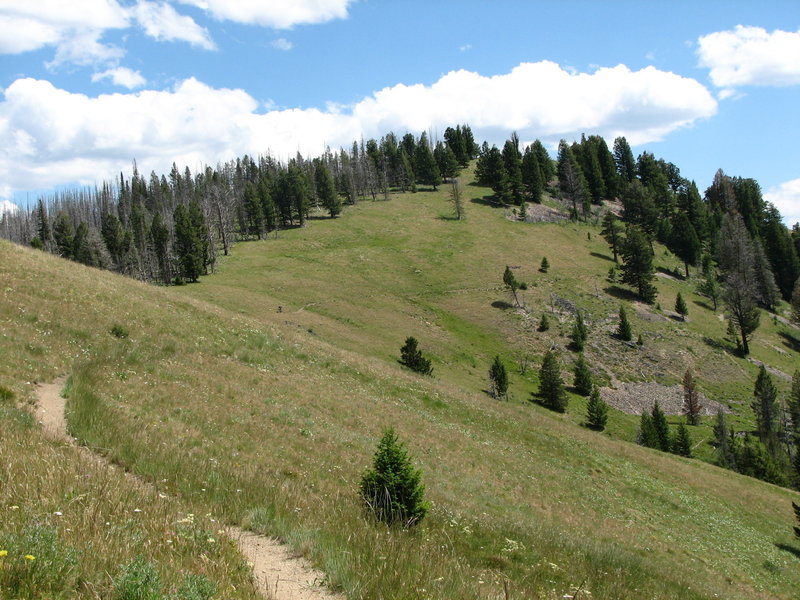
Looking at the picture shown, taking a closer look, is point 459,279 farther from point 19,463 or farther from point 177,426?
point 19,463

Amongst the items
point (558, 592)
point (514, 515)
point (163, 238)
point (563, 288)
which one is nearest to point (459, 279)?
point (563, 288)

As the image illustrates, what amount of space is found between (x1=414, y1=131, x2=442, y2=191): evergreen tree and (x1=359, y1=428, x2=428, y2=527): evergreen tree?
14846 centimetres

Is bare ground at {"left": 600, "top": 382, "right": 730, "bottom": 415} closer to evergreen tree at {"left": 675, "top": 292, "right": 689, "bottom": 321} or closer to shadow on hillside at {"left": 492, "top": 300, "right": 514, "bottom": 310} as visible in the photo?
shadow on hillside at {"left": 492, "top": 300, "right": 514, "bottom": 310}

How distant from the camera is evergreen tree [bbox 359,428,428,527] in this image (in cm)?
980

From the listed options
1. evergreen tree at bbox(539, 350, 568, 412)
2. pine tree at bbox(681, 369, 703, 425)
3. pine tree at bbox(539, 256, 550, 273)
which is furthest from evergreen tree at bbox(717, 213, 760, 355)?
evergreen tree at bbox(539, 350, 568, 412)

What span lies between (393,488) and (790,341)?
114 metres

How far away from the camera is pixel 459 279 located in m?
90.8

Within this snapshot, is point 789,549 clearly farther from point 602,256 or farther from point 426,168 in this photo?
point 426,168

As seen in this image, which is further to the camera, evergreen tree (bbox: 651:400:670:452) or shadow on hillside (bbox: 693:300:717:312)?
shadow on hillside (bbox: 693:300:717:312)

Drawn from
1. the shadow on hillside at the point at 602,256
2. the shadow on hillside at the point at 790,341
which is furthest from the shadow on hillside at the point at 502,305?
the shadow on hillside at the point at 790,341

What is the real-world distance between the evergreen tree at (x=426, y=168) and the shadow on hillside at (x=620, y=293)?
74.1m

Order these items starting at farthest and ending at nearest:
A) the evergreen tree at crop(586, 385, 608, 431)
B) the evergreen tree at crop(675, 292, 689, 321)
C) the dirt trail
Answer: the evergreen tree at crop(675, 292, 689, 321), the evergreen tree at crop(586, 385, 608, 431), the dirt trail

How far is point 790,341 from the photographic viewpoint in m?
95.4

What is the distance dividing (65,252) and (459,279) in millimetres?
79295
